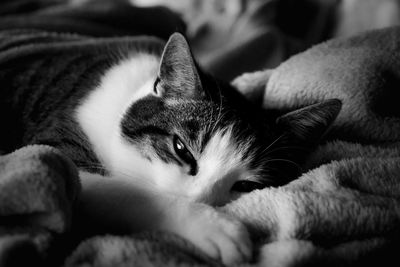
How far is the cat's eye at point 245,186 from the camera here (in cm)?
92

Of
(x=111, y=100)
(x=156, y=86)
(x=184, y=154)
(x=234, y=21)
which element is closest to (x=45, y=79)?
(x=111, y=100)

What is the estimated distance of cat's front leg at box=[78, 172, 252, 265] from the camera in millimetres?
584

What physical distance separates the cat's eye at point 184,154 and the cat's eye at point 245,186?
0.37 feet

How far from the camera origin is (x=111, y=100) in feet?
3.74

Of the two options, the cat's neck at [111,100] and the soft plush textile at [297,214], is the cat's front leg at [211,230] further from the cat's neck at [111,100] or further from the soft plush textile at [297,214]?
the cat's neck at [111,100]

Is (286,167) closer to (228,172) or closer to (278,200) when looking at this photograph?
(228,172)

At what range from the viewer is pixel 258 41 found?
68.5 inches

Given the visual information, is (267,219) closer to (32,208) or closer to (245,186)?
(245,186)

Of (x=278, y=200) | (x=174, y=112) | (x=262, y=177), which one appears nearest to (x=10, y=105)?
(x=174, y=112)

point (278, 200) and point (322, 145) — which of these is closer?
point (278, 200)

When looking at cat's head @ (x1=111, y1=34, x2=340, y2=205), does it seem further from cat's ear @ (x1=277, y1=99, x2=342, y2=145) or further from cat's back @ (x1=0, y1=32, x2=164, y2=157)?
cat's back @ (x1=0, y1=32, x2=164, y2=157)

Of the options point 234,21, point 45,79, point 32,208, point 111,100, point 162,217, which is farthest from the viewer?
point 234,21

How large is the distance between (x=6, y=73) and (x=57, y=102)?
0.21 m

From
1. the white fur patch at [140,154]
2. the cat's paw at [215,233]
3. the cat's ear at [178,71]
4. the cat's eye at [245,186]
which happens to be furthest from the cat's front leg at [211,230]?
the cat's ear at [178,71]
